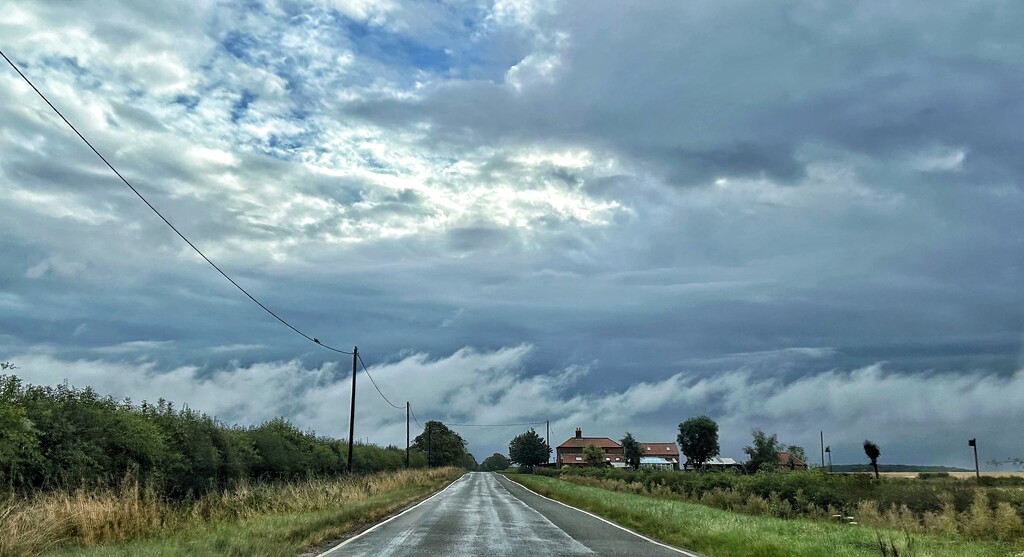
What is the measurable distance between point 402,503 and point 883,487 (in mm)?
35322

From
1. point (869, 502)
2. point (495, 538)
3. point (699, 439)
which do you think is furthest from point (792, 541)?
point (699, 439)

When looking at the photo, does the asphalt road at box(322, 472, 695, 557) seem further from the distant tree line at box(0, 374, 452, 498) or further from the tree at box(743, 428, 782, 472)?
the tree at box(743, 428, 782, 472)

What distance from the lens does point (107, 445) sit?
26.5 metres

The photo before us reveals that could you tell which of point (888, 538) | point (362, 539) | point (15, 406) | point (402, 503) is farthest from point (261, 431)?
point (888, 538)

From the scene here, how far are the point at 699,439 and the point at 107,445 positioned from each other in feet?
485

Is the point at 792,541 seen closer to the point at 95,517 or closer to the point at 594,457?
the point at 95,517

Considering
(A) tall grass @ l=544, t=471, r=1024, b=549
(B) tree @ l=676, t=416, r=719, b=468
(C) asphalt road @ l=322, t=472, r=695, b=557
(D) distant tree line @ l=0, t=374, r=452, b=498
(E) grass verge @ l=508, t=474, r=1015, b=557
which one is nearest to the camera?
(E) grass verge @ l=508, t=474, r=1015, b=557

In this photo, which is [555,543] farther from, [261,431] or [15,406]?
[261,431]

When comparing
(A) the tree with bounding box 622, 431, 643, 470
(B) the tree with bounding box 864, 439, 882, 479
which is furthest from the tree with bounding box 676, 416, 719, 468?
(B) the tree with bounding box 864, 439, 882, 479

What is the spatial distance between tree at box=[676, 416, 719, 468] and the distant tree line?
129 metres

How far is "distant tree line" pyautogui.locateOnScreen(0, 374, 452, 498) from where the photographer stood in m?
20.7

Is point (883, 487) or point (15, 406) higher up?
point (15, 406)

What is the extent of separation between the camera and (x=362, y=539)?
18.5 metres

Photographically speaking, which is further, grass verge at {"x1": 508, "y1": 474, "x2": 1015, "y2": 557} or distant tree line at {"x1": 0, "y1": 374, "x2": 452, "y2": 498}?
distant tree line at {"x1": 0, "y1": 374, "x2": 452, "y2": 498}
